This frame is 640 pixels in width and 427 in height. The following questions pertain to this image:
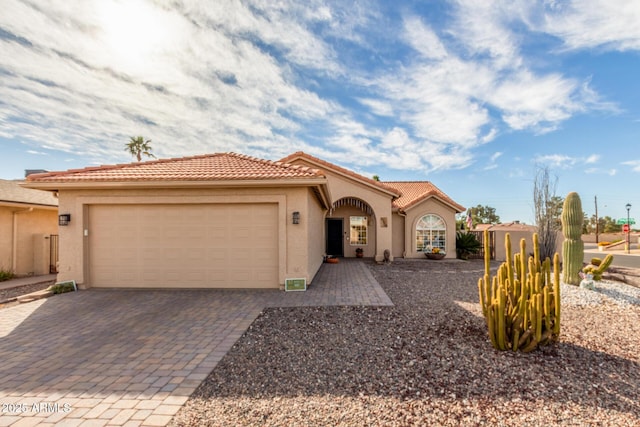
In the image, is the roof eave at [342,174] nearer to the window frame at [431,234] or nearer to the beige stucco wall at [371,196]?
the beige stucco wall at [371,196]

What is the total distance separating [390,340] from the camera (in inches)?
186

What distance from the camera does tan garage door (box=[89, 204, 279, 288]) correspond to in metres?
8.35

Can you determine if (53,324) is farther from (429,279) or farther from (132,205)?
(429,279)

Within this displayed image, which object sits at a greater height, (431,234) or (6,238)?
(6,238)

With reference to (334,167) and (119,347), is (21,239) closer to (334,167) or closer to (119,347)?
(119,347)

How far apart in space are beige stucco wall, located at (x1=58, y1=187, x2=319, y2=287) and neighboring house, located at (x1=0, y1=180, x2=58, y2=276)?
4.93 m

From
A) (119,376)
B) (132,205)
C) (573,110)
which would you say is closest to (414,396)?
(119,376)

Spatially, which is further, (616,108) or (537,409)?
(616,108)

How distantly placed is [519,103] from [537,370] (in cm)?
1269

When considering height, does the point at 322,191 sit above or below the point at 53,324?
above

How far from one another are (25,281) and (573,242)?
20320 mm

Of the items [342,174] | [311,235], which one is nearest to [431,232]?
[342,174]

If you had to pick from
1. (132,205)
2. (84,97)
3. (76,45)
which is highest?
(76,45)

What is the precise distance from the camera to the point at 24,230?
11.6 metres
